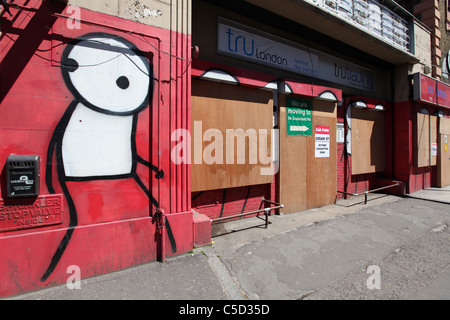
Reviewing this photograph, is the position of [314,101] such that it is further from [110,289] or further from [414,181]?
[110,289]

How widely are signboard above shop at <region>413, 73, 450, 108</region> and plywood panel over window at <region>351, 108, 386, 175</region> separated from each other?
1.28m

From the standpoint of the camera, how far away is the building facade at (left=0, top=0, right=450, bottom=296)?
2.61 m

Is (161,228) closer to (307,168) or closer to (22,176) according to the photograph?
(22,176)

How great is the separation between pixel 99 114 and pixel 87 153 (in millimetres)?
568

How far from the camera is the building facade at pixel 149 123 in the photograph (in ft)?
8.57

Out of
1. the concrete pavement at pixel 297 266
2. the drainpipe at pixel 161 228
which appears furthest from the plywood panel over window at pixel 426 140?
the drainpipe at pixel 161 228

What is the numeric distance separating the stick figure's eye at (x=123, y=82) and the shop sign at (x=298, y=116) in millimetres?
3981

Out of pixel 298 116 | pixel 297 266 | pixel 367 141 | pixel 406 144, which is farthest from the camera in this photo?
pixel 406 144

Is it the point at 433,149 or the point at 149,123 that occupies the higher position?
the point at 149,123

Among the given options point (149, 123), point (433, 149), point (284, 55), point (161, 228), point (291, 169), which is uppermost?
point (284, 55)

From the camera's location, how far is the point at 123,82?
3.12m

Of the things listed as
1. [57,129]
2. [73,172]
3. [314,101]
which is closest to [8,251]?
[73,172]
